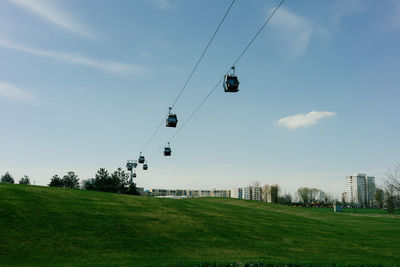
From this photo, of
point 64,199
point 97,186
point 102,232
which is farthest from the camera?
point 97,186

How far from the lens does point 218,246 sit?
26031mm

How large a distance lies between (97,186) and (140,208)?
49.7 m

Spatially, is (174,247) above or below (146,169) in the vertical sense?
below

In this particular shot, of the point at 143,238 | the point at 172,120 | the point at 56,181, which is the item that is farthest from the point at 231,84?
the point at 56,181

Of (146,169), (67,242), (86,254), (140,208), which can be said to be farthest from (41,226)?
(146,169)

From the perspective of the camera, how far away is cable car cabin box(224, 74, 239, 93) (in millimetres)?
18694

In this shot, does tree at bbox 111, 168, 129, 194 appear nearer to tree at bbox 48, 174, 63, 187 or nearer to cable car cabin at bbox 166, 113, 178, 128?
tree at bbox 48, 174, 63, 187

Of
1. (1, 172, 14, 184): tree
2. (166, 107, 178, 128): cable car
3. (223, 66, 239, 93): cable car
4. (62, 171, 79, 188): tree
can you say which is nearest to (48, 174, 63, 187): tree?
(62, 171, 79, 188): tree

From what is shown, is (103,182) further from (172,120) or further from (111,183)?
(172,120)

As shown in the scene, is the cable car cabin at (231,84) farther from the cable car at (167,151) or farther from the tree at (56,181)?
the tree at (56,181)

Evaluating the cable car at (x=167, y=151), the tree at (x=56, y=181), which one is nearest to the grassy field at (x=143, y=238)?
the cable car at (x=167, y=151)

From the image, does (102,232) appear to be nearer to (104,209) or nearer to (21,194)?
(104,209)

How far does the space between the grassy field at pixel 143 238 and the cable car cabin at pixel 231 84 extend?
9888 millimetres

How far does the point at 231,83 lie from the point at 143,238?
1564 cm
